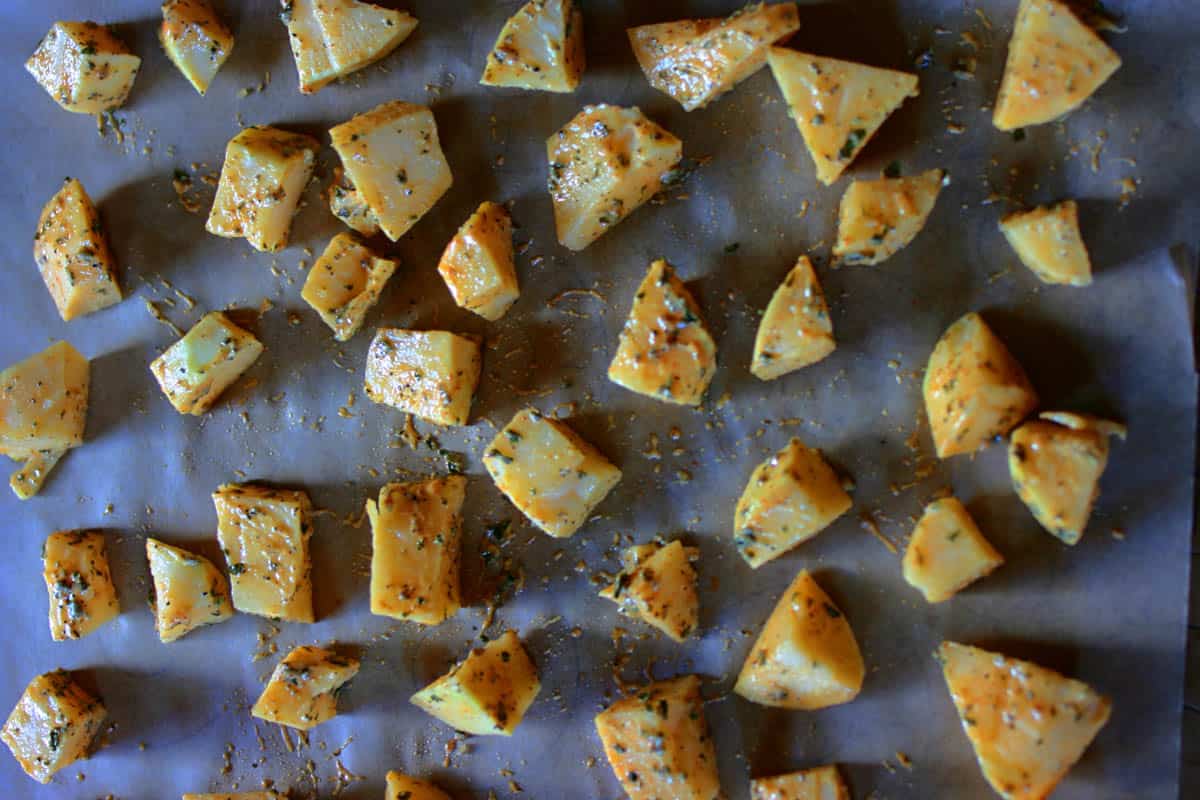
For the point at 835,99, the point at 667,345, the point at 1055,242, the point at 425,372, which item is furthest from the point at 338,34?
the point at 1055,242

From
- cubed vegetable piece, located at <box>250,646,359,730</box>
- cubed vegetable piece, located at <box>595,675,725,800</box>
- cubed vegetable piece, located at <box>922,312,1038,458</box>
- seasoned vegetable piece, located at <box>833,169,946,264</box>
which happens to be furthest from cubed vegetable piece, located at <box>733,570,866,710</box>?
cubed vegetable piece, located at <box>250,646,359,730</box>

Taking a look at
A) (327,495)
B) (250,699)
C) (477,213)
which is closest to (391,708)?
(250,699)

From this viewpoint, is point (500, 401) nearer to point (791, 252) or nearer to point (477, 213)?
point (477, 213)

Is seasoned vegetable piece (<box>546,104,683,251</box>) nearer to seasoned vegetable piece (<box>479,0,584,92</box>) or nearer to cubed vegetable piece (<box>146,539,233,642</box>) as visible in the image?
seasoned vegetable piece (<box>479,0,584,92</box>)

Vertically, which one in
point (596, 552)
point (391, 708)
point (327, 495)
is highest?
point (327, 495)

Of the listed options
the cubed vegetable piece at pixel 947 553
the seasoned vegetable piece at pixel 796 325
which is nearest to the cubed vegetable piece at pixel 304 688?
the seasoned vegetable piece at pixel 796 325
